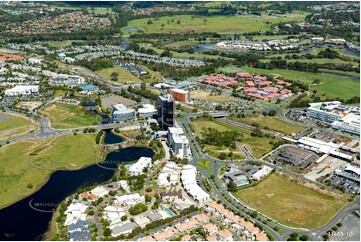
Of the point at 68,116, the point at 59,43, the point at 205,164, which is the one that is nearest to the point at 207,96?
the point at 68,116

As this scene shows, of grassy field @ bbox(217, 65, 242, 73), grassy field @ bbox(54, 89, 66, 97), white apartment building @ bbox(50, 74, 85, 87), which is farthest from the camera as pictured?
grassy field @ bbox(217, 65, 242, 73)

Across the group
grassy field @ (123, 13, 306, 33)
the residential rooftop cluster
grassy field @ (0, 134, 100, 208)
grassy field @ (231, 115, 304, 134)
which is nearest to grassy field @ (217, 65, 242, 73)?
grassy field @ (231, 115, 304, 134)

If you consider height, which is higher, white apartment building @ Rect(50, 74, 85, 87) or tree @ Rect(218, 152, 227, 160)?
→ white apartment building @ Rect(50, 74, 85, 87)

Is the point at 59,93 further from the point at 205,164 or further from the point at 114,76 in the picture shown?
the point at 205,164

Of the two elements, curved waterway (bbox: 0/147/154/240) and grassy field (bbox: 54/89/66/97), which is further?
grassy field (bbox: 54/89/66/97)

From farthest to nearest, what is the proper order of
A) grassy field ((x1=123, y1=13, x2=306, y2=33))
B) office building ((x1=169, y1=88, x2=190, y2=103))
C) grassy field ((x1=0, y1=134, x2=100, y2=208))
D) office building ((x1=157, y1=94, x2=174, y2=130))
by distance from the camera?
grassy field ((x1=123, y1=13, x2=306, y2=33)), office building ((x1=169, y1=88, x2=190, y2=103)), office building ((x1=157, y1=94, x2=174, y2=130)), grassy field ((x1=0, y1=134, x2=100, y2=208))

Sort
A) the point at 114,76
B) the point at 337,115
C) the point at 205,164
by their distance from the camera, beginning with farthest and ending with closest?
the point at 114,76, the point at 337,115, the point at 205,164

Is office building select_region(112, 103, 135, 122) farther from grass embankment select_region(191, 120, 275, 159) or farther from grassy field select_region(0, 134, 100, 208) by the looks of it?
grass embankment select_region(191, 120, 275, 159)
